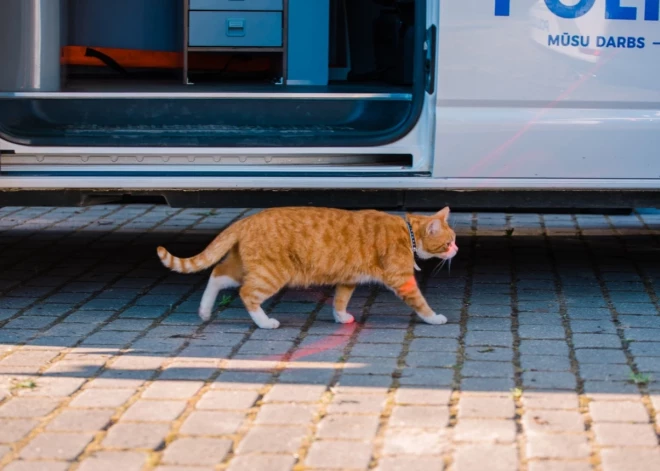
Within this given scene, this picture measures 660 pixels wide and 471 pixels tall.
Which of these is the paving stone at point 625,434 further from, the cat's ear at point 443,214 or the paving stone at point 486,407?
the cat's ear at point 443,214

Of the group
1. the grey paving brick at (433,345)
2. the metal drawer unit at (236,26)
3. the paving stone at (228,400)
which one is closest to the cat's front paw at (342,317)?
the grey paving brick at (433,345)

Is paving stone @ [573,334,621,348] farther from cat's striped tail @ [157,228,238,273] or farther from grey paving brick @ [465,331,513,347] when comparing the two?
cat's striped tail @ [157,228,238,273]

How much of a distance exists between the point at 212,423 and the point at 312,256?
144cm

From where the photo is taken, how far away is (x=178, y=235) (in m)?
6.89

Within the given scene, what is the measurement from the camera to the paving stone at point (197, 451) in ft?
10.3

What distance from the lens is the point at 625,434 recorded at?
3322 millimetres

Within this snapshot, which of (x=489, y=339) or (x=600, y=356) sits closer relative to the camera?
(x=600, y=356)

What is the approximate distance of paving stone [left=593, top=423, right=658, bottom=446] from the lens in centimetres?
326

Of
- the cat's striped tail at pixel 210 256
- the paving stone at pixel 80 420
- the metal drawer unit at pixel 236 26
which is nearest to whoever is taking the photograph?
the paving stone at pixel 80 420

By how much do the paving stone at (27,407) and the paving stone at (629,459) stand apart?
1.76 metres

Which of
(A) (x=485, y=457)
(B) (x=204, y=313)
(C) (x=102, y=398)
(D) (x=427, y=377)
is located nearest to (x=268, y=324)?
(B) (x=204, y=313)

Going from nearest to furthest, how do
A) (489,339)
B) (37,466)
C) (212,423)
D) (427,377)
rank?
1. (37,466)
2. (212,423)
3. (427,377)
4. (489,339)

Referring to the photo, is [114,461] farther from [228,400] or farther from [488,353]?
[488,353]

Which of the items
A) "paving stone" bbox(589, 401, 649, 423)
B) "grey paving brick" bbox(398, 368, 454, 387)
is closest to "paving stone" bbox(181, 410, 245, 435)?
"grey paving brick" bbox(398, 368, 454, 387)
